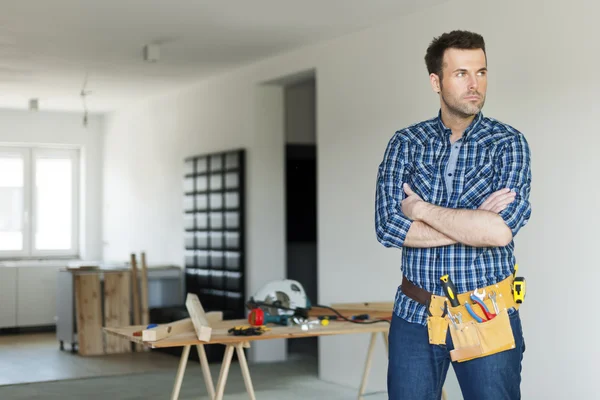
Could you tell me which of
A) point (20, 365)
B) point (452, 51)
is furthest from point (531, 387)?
point (20, 365)

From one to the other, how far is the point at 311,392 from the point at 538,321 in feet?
6.96

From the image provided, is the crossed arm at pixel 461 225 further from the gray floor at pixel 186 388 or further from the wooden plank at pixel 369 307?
the gray floor at pixel 186 388

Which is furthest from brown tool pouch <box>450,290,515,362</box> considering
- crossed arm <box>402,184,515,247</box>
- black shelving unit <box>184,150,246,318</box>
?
black shelving unit <box>184,150,246,318</box>

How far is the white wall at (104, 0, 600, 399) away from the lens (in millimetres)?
4719

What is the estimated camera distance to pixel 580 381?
4719mm

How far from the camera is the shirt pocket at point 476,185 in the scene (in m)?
2.46

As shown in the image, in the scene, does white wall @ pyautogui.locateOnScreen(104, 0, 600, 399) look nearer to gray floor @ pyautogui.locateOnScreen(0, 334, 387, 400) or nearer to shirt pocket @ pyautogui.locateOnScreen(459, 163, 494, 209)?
gray floor @ pyautogui.locateOnScreen(0, 334, 387, 400)

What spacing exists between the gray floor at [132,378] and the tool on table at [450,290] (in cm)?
372

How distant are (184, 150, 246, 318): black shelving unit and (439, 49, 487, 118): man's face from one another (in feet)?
18.7

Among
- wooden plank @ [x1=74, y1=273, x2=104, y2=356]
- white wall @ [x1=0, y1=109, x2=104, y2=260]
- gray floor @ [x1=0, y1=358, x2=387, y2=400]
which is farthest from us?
white wall @ [x1=0, y1=109, x2=104, y2=260]

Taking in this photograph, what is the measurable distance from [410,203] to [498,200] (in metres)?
0.25

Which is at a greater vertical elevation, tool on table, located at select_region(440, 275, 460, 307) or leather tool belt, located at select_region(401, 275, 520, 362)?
tool on table, located at select_region(440, 275, 460, 307)

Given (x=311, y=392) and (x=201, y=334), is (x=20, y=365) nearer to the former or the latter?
(x=311, y=392)

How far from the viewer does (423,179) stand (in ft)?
8.25
